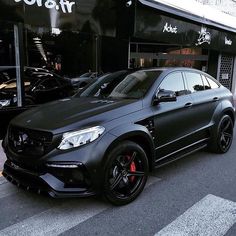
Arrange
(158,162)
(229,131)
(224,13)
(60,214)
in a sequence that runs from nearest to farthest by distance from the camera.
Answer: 1. (60,214)
2. (158,162)
3. (229,131)
4. (224,13)

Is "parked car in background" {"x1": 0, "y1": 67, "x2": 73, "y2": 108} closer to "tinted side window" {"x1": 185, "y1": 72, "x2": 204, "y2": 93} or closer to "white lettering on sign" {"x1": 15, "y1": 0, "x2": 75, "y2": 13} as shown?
"white lettering on sign" {"x1": 15, "y1": 0, "x2": 75, "y2": 13}

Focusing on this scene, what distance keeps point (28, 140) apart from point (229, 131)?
3964 millimetres

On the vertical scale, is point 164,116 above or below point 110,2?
below

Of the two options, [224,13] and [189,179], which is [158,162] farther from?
[224,13]

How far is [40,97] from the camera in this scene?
8.16 meters

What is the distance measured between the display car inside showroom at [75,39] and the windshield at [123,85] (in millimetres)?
2900

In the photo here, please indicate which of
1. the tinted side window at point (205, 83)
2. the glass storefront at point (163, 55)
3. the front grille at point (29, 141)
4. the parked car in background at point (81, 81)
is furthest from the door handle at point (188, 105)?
the glass storefront at point (163, 55)

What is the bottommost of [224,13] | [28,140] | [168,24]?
[28,140]

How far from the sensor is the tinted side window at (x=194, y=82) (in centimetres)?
525

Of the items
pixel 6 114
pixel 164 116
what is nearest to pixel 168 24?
pixel 6 114

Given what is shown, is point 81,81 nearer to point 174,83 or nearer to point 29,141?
point 174,83

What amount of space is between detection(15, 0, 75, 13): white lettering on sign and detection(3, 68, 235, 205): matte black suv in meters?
2.97

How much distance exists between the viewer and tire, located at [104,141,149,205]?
11.8 ft

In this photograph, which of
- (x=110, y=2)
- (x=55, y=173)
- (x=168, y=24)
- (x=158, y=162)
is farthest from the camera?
(x=168, y=24)
